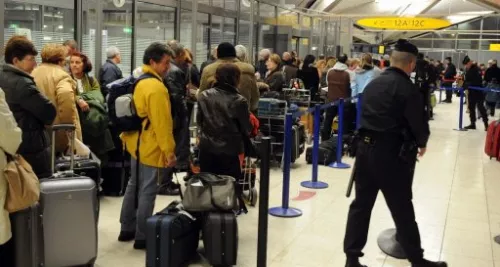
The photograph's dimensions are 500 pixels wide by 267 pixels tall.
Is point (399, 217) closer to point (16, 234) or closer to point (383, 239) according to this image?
point (383, 239)

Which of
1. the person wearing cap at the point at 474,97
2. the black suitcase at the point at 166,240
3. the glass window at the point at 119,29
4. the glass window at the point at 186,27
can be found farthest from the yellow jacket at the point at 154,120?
the person wearing cap at the point at 474,97

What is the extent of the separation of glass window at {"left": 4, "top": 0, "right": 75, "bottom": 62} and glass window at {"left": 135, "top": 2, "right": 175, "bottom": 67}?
1610 millimetres

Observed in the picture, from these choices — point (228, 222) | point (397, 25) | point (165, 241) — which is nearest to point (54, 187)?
point (165, 241)

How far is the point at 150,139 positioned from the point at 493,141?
258 inches

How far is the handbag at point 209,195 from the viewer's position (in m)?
3.92

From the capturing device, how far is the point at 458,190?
22.1 ft

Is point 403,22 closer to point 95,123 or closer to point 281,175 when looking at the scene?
point 281,175

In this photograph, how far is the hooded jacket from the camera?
8984 mm

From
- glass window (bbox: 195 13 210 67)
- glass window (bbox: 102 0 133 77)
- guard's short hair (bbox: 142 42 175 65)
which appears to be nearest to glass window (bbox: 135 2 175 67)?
glass window (bbox: 102 0 133 77)

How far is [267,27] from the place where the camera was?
14320mm

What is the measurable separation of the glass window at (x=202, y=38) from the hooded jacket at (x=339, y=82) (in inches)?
111

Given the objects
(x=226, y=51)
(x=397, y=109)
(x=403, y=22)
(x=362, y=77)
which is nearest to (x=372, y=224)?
(x=397, y=109)

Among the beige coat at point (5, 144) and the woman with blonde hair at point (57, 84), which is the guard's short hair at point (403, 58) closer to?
the beige coat at point (5, 144)

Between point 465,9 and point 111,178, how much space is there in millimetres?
24413
